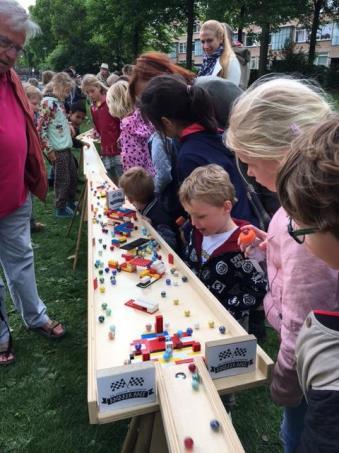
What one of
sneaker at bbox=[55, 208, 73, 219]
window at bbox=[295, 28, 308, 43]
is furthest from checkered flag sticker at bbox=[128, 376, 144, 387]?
window at bbox=[295, 28, 308, 43]

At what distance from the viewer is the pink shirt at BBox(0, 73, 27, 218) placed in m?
2.25

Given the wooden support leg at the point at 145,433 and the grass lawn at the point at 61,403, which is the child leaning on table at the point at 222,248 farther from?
the wooden support leg at the point at 145,433

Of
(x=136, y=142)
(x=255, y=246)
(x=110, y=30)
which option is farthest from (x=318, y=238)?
(x=110, y=30)

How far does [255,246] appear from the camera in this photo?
187 centimetres

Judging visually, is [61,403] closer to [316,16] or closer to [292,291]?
[292,291]

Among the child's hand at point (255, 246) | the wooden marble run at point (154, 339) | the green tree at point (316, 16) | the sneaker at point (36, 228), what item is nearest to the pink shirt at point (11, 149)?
the wooden marble run at point (154, 339)

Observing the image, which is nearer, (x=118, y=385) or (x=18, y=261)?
(x=118, y=385)

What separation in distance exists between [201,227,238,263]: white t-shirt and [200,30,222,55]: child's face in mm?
2530

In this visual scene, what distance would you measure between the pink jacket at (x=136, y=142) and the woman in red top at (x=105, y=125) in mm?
1820

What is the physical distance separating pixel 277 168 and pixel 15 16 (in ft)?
5.64

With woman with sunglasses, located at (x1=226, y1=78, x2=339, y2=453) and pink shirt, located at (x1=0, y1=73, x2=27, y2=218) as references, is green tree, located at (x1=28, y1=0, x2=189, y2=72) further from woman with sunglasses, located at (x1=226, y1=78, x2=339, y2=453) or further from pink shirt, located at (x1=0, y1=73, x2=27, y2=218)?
woman with sunglasses, located at (x1=226, y1=78, x2=339, y2=453)

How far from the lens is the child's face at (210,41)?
12.5 feet

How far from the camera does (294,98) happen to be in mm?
1425

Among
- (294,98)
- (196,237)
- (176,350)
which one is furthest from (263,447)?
(294,98)
